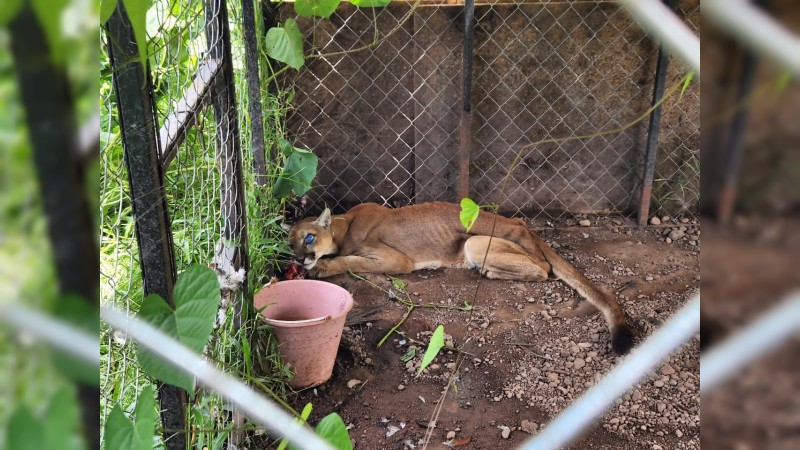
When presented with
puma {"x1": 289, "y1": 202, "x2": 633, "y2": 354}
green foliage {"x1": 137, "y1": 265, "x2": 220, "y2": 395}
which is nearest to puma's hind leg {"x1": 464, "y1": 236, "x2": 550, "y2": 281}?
puma {"x1": 289, "y1": 202, "x2": 633, "y2": 354}

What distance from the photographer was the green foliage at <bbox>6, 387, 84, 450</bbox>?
0.33m

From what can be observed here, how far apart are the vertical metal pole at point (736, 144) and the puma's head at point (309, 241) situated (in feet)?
14.2

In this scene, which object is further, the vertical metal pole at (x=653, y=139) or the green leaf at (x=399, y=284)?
the vertical metal pole at (x=653, y=139)

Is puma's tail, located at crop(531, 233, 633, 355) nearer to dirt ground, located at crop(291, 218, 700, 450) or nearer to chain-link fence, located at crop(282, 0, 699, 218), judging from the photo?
dirt ground, located at crop(291, 218, 700, 450)

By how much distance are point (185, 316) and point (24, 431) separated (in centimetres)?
101

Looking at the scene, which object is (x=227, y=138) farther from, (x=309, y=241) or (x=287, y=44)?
(x=309, y=241)

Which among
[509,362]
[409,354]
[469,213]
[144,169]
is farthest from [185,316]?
[509,362]

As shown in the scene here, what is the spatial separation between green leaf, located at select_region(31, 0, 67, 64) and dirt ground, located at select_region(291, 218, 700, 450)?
2892 mm

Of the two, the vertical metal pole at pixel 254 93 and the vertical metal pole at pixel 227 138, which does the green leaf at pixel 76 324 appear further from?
the vertical metal pole at pixel 254 93

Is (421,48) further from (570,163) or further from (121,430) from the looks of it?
(121,430)

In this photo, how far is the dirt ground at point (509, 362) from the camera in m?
3.12

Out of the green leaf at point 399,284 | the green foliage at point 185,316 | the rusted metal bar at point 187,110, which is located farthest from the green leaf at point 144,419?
the green leaf at point 399,284

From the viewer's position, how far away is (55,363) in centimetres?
34

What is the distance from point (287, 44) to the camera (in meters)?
4.30
